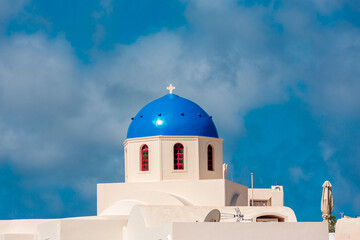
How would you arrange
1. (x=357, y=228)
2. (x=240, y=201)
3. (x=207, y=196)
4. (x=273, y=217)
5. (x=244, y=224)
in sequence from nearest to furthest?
(x=244, y=224) < (x=357, y=228) < (x=273, y=217) < (x=207, y=196) < (x=240, y=201)

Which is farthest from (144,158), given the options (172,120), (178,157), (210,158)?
(210,158)

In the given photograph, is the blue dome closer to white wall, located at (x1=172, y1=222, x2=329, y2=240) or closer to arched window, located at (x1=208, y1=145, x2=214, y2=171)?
arched window, located at (x1=208, y1=145, x2=214, y2=171)

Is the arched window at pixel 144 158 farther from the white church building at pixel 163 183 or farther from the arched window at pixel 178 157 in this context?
the arched window at pixel 178 157

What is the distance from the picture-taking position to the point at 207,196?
101 ft

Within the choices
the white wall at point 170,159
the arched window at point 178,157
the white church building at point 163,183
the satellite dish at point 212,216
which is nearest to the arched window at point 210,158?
the white church building at point 163,183

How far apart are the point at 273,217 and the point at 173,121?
7.09 meters

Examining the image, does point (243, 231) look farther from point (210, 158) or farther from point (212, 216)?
point (210, 158)

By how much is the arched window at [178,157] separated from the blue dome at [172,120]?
0.56 m

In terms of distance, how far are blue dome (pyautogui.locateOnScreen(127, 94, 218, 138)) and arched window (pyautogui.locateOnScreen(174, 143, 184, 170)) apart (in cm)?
56

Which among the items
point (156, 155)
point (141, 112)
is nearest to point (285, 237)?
point (156, 155)

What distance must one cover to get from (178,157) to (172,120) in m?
1.62

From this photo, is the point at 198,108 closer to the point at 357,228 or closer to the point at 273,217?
the point at 273,217

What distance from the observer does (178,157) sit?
3158 centimetres

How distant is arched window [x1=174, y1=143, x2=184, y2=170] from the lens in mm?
31547
